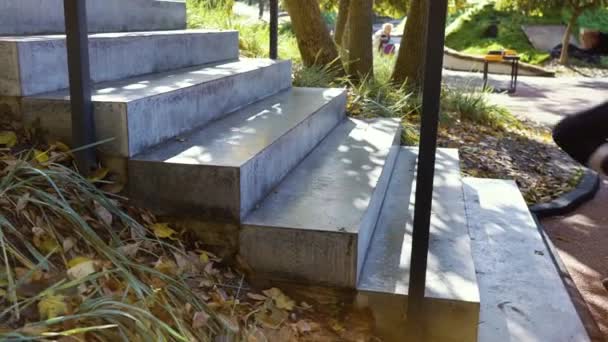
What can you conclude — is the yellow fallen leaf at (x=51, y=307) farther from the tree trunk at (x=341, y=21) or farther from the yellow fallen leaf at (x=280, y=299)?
the tree trunk at (x=341, y=21)

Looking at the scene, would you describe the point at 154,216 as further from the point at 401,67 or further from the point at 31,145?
the point at 401,67

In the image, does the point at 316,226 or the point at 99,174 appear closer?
the point at 316,226

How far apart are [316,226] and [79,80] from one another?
3.91 ft

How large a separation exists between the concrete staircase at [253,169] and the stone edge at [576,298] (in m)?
0.69

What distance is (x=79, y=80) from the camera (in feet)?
8.66

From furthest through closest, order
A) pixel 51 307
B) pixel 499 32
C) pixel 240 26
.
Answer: pixel 499 32 → pixel 240 26 → pixel 51 307

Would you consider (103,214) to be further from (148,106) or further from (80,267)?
(148,106)

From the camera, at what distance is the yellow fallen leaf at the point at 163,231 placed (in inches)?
102

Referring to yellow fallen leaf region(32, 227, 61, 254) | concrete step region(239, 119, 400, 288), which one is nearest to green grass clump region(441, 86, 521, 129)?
concrete step region(239, 119, 400, 288)

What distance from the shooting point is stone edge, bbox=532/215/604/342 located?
3004 millimetres

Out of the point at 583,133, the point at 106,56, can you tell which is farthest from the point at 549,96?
the point at 106,56

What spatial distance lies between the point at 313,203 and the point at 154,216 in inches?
28.5

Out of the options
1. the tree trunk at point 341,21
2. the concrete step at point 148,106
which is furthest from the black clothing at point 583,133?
the concrete step at point 148,106

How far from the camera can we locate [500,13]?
2452cm
